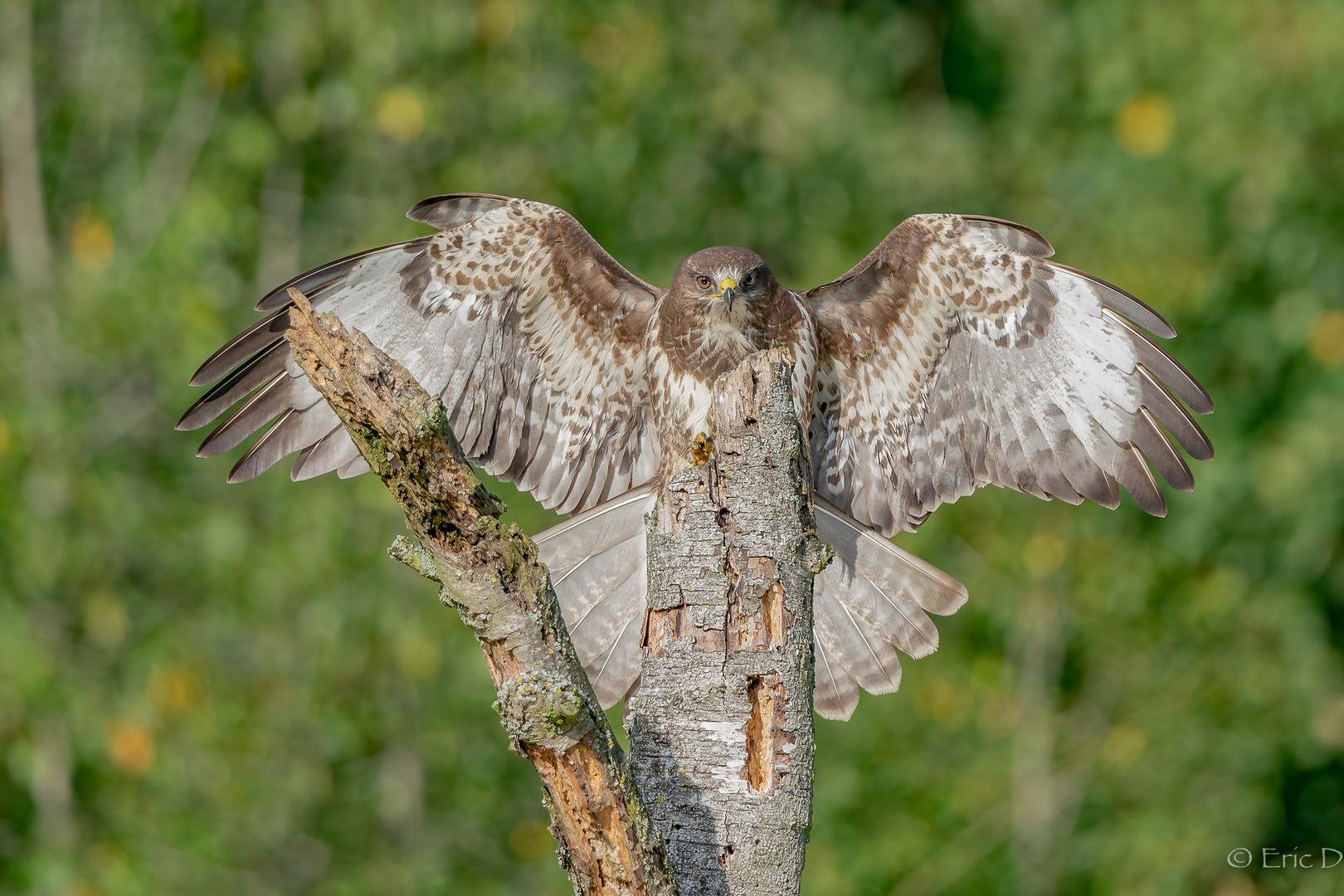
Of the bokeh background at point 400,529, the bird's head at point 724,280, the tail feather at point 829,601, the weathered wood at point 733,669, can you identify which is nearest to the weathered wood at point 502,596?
the weathered wood at point 733,669

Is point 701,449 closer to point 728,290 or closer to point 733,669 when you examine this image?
point 733,669

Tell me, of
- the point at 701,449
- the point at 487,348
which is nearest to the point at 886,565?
the point at 701,449

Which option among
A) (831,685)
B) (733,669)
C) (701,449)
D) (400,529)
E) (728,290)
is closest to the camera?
(733,669)

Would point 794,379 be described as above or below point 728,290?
below

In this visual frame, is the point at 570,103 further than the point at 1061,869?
Yes

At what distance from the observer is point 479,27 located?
7.87 metres

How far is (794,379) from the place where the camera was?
4398mm

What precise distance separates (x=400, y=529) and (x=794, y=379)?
3485 millimetres

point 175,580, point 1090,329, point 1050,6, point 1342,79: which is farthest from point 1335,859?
point 175,580

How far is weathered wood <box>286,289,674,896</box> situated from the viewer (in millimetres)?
2453

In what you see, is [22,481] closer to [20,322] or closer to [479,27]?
[20,322]

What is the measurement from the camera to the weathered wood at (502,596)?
2.45 metres

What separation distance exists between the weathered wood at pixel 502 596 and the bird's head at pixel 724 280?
6.44 ft

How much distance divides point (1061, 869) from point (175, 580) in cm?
507
